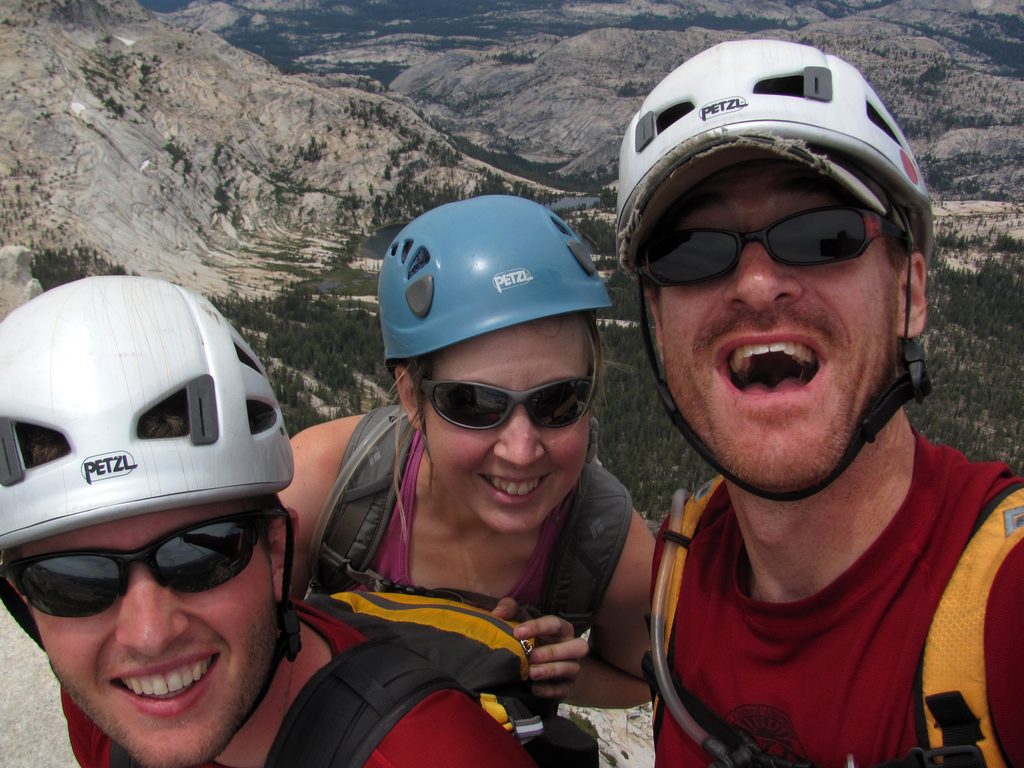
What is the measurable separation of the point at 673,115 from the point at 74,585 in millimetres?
3015

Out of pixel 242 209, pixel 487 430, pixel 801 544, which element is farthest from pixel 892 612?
pixel 242 209

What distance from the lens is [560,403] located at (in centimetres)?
366

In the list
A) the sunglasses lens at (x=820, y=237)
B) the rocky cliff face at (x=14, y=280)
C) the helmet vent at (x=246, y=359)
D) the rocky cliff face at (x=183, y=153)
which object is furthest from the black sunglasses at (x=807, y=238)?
the rocky cliff face at (x=183, y=153)

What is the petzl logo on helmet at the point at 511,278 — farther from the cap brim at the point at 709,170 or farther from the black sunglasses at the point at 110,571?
the black sunglasses at the point at 110,571

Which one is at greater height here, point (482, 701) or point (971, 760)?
point (971, 760)

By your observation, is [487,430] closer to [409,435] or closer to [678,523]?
[409,435]

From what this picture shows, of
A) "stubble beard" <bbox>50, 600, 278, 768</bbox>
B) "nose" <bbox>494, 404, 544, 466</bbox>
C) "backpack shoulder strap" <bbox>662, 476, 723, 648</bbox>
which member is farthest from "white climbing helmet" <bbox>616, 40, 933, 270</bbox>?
"stubble beard" <bbox>50, 600, 278, 768</bbox>

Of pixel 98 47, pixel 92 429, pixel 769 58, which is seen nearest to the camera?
pixel 92 429

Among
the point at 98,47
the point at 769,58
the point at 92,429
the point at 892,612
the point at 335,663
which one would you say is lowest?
the point at 335,663

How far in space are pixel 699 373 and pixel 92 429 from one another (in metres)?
2.35

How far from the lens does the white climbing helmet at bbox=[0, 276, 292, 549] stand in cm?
267

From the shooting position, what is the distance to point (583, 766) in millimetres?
3504

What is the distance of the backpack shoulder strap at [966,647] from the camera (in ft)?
6.89

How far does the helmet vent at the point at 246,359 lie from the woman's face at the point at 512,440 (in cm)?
85
